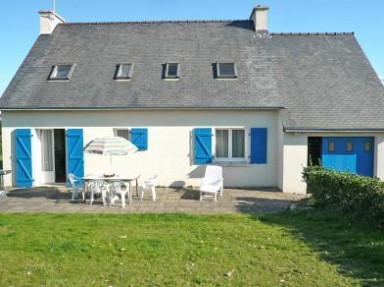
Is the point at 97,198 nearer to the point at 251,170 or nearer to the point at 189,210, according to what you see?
the point at 189,210

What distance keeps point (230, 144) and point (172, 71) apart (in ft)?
11.8

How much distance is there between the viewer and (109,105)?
12.9 metres

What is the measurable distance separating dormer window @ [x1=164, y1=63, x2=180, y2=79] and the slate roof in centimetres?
26

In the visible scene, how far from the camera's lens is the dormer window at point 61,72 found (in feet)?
46.0

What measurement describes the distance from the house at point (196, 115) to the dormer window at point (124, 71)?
0.04 m

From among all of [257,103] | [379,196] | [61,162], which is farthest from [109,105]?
[379,196]

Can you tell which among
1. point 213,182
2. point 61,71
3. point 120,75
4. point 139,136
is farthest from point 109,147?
point 61,71

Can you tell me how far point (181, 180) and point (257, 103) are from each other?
3818mm

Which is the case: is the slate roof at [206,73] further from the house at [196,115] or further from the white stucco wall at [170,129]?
the white stucco wall at [170,129]

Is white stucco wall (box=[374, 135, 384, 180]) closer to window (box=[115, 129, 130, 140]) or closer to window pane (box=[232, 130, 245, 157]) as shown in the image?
window pane (box=[232, 130, 245, 157])

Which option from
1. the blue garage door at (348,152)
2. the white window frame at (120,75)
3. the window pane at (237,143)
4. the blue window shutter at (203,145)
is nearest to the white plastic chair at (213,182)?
the blue window shutter at (203,145)

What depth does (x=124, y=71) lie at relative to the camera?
14258mm

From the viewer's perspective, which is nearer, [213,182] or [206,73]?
[213,182]

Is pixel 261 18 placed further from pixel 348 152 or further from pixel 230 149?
pixel 348 152
